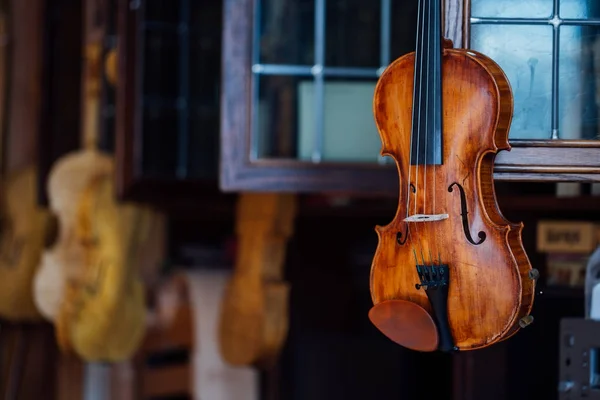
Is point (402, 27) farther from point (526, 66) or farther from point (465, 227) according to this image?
point (465, 227)

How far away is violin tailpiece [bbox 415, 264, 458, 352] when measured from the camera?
1574 millimetres

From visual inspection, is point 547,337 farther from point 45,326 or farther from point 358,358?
point 45,326

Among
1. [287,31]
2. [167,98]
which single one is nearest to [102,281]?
[167,98]

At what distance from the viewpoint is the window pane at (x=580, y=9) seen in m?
1.82

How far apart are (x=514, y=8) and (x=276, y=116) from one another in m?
0.69

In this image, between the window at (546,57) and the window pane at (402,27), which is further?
the window pane at (402,27)

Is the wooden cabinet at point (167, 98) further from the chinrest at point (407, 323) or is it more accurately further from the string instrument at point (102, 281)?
the chinrest at point (407, 323)

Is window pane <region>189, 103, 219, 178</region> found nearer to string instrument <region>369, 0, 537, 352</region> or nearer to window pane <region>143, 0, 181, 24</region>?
window pane <region>143, 0, 181, 24</region>

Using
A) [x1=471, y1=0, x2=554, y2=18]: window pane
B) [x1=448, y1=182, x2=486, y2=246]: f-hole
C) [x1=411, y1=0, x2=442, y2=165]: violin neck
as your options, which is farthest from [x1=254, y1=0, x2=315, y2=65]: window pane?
[x1=448, y1=182, x2=486, y2=246]: f-hole

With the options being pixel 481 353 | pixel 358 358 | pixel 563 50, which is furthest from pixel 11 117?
pixel 563 50

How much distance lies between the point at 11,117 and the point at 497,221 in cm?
245

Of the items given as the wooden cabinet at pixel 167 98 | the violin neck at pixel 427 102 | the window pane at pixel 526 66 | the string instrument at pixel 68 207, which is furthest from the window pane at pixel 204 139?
the violin neck at pixel 427 102

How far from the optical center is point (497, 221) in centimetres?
156

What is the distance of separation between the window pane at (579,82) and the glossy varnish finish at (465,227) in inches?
10.1
